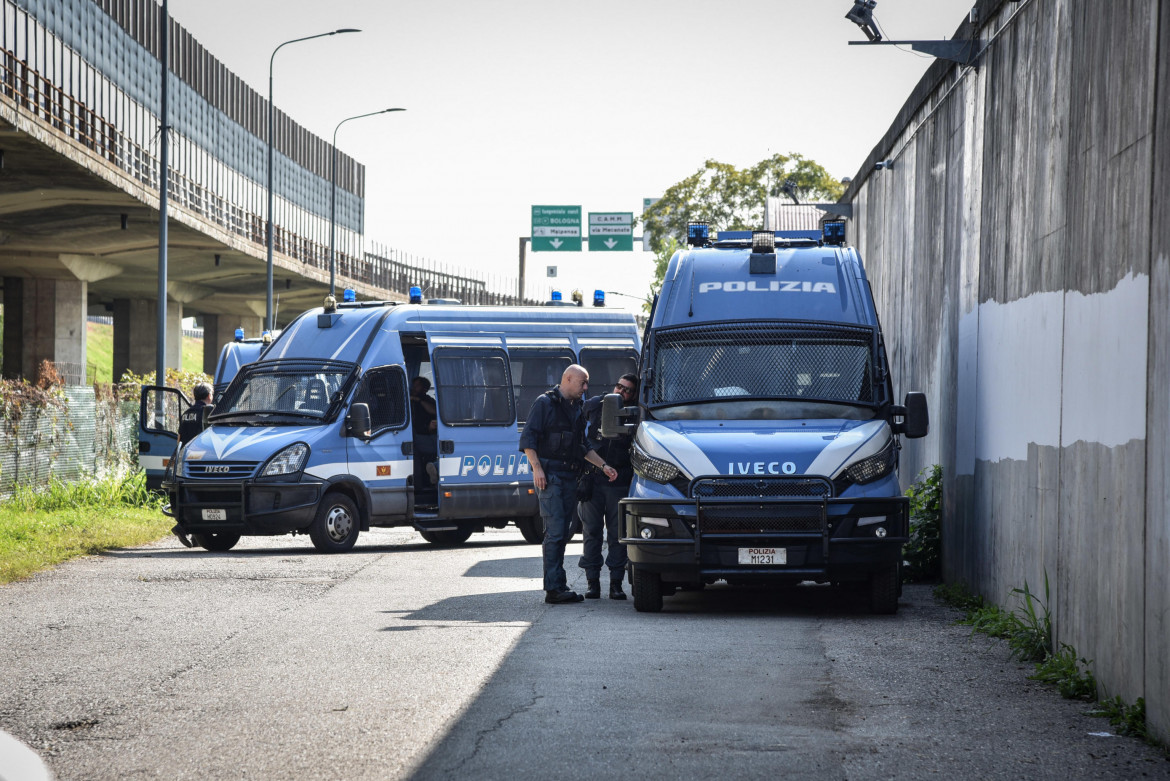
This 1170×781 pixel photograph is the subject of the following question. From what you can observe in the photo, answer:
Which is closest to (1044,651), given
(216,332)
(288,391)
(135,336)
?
(288,391)

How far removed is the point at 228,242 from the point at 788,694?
129 ft

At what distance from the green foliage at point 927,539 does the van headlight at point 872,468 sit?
2.92 metres

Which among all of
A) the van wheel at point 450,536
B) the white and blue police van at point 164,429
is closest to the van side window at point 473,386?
the van wheel at point 450,536

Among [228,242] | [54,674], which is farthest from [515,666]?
[228,242]

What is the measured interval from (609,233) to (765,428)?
46631 mm

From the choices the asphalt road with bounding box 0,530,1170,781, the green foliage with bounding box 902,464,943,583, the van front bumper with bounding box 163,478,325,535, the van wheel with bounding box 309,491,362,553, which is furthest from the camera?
the van wheel with bounding box 309,491,362,553

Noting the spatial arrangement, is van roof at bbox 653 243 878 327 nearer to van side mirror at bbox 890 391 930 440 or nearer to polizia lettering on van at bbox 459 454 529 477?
van side mirror at bbox 890 391 930 440

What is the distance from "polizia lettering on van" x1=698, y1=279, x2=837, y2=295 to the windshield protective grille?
416 mm

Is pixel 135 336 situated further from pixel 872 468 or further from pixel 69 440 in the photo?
pixel 872 468

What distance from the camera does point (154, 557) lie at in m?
16.6

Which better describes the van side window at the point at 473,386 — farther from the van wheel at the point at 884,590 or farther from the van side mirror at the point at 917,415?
the van wheel at the point at 884,590

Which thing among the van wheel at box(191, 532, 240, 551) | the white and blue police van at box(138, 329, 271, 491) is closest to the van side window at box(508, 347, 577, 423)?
the white and blue police van at box(138, 329, 271, 491)

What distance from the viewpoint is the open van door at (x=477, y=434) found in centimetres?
1841

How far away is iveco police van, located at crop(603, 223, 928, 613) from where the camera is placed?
1107cm
